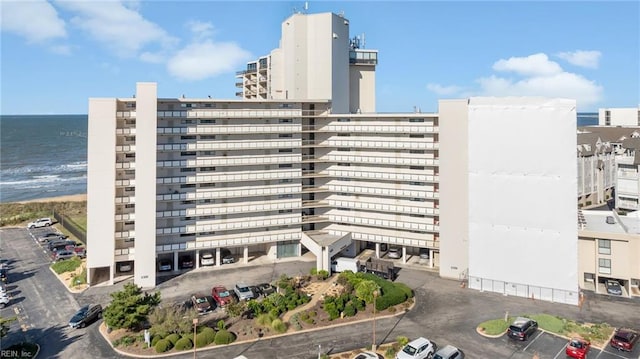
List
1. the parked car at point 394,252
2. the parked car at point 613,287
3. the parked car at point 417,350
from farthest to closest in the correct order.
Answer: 1. the parked car at point 394,252
2. the parked car at point 613,287
3. the parked car at point 417,350

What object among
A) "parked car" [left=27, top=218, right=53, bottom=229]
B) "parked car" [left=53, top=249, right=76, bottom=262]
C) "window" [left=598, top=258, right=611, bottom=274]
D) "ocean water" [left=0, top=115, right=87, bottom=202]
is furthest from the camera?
"ocean water" [left=0, top=115, right=87, bottom=202]

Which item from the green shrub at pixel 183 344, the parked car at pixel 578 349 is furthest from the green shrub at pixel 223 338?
the parked car at pixel 578 349

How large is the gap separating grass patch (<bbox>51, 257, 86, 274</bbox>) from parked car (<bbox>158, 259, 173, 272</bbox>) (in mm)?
11116

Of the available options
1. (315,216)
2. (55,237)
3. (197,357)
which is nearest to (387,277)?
(315,216)

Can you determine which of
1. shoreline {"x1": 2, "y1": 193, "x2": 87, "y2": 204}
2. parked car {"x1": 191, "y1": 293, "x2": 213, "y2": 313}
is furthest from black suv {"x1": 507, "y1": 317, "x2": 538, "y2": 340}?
shoreline {"x1": 2, "y1": 193, "x2": 87, "y2": 204}

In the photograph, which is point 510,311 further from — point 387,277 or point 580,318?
point 387,277

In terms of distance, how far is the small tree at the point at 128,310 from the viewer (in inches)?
1489

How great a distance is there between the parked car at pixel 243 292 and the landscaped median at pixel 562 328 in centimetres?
2384

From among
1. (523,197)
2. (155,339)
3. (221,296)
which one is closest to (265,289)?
(221,296)

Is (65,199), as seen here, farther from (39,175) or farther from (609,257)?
(609,257)

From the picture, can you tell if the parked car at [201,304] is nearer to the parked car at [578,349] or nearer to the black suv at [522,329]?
the black suv at [522,329]

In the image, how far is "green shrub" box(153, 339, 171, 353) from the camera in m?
35.7

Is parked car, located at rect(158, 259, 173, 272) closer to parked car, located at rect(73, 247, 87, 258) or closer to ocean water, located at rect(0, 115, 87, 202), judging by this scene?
parked car, located at rect(73, 247, 87, 258)

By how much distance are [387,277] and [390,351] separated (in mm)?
17872
